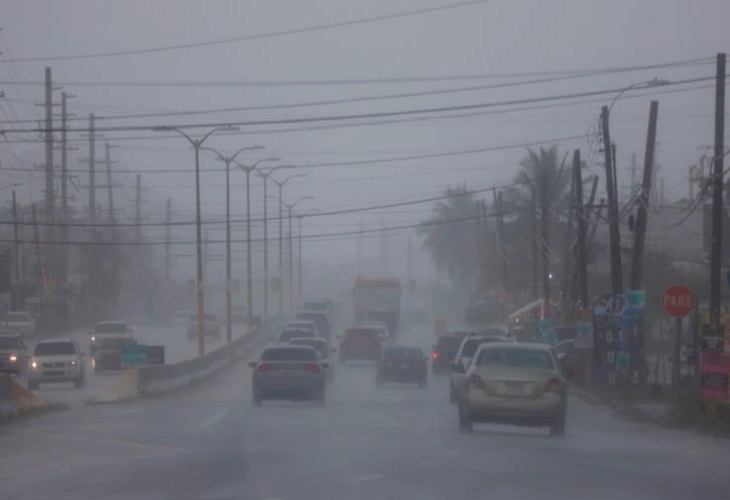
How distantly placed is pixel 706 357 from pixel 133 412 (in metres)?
12.7

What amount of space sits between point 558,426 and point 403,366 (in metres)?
22.8

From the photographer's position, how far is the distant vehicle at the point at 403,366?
152 ft

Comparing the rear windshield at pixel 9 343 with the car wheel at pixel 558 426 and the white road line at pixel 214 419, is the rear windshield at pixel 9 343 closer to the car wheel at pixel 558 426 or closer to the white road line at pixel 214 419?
the white road line at pixel 214 419

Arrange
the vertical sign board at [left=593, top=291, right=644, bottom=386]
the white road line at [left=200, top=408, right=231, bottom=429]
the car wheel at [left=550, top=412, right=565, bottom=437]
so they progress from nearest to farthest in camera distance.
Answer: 1. the car wheel at [left=550, top=412, right=565, bottom=437]
2. the white road line at [left=200, top=408, right=231, bottom=429]
3. the vertical sign board at [left=593, top=291, right=644, bottom=386]

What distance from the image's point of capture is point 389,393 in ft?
136

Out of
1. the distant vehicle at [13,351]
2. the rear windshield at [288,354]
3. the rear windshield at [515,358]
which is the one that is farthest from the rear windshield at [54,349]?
the rear windshield at [515,358]

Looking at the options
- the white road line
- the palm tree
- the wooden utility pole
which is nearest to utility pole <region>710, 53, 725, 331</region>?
the wooden utility pole

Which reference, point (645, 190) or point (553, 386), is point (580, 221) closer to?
point (645, 190)

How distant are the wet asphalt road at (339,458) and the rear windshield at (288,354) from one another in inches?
→ 175

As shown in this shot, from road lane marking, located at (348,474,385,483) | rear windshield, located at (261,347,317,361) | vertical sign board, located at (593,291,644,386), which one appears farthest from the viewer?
vertical sign board, located at (593,291,644,386)

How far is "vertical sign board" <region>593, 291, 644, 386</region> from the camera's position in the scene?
3862cm

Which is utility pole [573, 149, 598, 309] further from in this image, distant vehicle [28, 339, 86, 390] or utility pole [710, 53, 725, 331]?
distant vehicle [28, 339, 86, 390]

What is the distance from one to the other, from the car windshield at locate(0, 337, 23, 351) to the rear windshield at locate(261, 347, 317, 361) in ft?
58.4

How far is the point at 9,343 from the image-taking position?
161 feet
